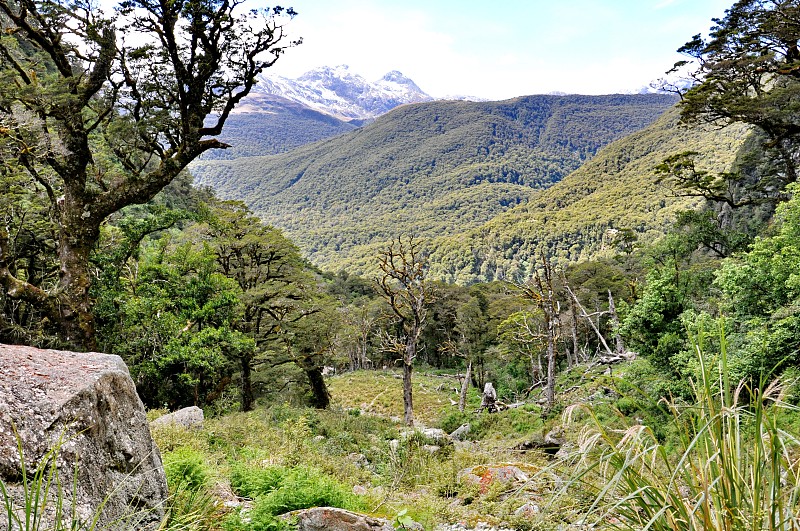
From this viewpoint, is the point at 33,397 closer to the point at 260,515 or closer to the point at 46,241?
the point at 260,515

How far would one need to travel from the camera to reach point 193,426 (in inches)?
375

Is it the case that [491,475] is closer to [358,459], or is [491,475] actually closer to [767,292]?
[358,459]

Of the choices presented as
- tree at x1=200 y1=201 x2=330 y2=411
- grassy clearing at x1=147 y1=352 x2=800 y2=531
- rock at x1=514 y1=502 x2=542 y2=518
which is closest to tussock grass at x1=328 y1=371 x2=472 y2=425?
tree at x1=200 y1=201 x2=330 y2=411

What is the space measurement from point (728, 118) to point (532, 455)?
51.0 feet

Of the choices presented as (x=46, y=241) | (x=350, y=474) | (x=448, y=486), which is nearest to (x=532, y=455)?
(x=448, y=486)

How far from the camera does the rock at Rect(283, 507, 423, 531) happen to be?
4199 millimetres

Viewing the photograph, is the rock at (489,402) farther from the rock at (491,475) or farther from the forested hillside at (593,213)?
the forested hillside at (593,213)

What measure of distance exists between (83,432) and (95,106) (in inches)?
386

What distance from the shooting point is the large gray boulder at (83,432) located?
2.61 metres

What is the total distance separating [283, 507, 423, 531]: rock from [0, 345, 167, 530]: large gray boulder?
1298 mm

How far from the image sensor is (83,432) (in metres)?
2.96

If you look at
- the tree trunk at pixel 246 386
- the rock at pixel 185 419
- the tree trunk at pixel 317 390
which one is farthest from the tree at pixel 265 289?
the rock at pixel 185 419

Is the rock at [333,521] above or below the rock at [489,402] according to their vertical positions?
above

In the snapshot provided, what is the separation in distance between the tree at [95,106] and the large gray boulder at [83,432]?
6414 mm
